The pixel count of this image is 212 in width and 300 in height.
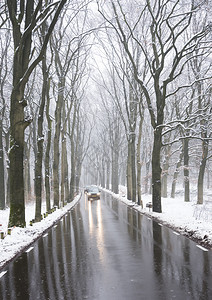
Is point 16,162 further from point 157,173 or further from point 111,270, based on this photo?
point 157,173

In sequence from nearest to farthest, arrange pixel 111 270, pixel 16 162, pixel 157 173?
pixel 111 270
pixel 16 162
pixel 157 173

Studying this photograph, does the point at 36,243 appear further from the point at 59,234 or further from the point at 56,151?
the point at 56,151

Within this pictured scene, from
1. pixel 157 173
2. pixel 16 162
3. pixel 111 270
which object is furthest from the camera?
pixel 157 173

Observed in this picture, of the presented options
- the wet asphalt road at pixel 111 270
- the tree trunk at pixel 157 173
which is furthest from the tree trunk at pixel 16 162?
the tree trunk at pixel 157 173

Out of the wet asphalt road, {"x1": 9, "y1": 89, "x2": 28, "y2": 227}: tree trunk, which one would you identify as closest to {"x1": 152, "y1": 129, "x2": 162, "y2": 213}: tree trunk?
the wet asphalt road

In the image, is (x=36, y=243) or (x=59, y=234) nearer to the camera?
(x=36, y=243)

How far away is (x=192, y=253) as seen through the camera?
351 inches

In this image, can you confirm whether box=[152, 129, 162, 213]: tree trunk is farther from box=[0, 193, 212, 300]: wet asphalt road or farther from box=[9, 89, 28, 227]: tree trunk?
box=[9, 89, 28, 227]: tree trunk

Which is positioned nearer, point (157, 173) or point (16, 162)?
point (16, 162)

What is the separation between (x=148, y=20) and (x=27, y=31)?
41.1ft

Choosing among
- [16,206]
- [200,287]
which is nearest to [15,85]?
[16,206]

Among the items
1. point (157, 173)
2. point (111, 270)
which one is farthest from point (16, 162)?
point (157, 173)

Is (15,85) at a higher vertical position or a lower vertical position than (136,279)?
higher

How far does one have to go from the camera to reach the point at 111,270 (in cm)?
747
